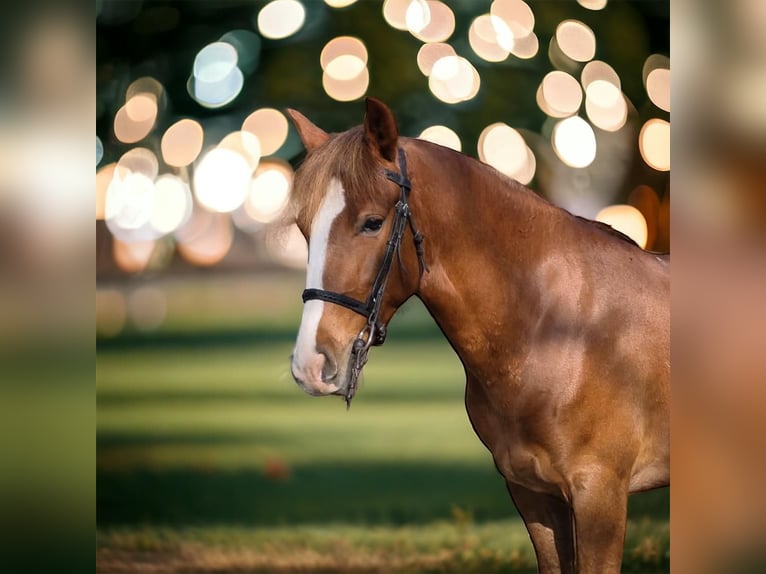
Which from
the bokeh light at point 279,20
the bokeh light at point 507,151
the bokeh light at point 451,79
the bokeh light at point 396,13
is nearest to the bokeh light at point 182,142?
the bokeh light at point 279,20

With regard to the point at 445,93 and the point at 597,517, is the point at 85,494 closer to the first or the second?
the point at 597,517

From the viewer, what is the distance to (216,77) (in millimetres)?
4004

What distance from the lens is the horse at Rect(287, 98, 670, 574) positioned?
2.84 metres

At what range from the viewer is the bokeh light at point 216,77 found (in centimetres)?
400

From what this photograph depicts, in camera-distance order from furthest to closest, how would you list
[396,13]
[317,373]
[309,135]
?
[396,13] → [309,135] → [317,373]

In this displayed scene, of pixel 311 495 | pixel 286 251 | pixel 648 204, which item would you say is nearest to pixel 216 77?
pixel 286 251

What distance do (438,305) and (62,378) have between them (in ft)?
5.22

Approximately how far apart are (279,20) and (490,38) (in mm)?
1025

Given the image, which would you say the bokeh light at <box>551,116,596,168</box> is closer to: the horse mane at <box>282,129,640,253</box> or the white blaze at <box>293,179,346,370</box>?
the horse mane at <box>282,129,640,253</box>

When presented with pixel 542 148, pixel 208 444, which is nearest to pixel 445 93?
pixel 542 148

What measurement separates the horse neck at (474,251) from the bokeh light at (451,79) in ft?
3.16

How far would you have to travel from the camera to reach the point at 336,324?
9.24 feet

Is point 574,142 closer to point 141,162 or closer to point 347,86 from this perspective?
point 347,86

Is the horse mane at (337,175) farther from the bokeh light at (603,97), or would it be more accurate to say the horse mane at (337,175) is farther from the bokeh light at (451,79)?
the bokeh light at (603,97)
